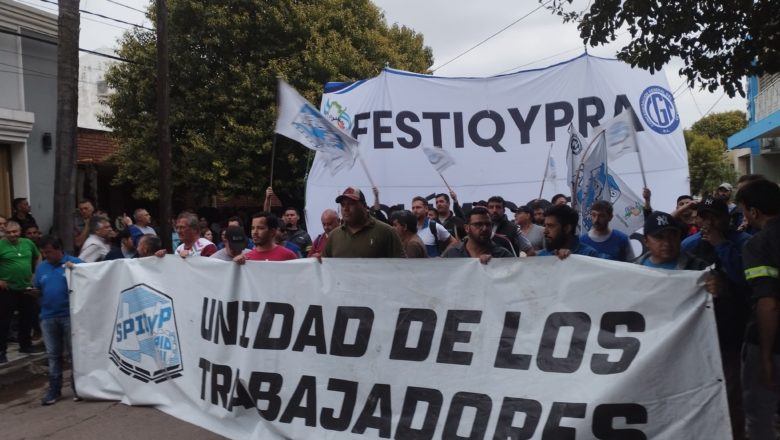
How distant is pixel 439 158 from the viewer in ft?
33.8

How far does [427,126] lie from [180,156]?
10.3m

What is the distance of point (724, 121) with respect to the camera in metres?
63.3

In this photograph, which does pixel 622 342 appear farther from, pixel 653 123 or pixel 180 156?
pixel 180 156

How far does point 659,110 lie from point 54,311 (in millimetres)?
7729

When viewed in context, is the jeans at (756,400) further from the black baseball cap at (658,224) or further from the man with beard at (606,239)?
the man with beard at (606,239)

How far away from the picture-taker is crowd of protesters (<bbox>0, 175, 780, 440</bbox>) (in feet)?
12.7

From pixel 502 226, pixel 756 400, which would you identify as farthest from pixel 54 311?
pixel 756 400

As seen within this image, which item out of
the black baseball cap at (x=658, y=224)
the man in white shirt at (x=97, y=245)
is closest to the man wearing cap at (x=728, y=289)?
the black baseball cap at (x=658, y=224)

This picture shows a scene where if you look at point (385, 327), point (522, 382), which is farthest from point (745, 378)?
point (385, 327)

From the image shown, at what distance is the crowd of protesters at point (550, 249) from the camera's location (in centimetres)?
387

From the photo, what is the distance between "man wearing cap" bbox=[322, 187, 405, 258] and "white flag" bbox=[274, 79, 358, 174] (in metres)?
2.93

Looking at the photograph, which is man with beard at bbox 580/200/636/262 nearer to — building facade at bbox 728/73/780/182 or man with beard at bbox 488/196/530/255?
man with beard at bbox 488/196/530/255

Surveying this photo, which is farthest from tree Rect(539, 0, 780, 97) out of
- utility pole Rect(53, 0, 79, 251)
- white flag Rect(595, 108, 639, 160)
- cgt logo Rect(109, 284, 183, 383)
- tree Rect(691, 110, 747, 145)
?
tree Rect(691, 110, 747, 145)

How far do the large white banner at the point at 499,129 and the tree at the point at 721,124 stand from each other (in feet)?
186
